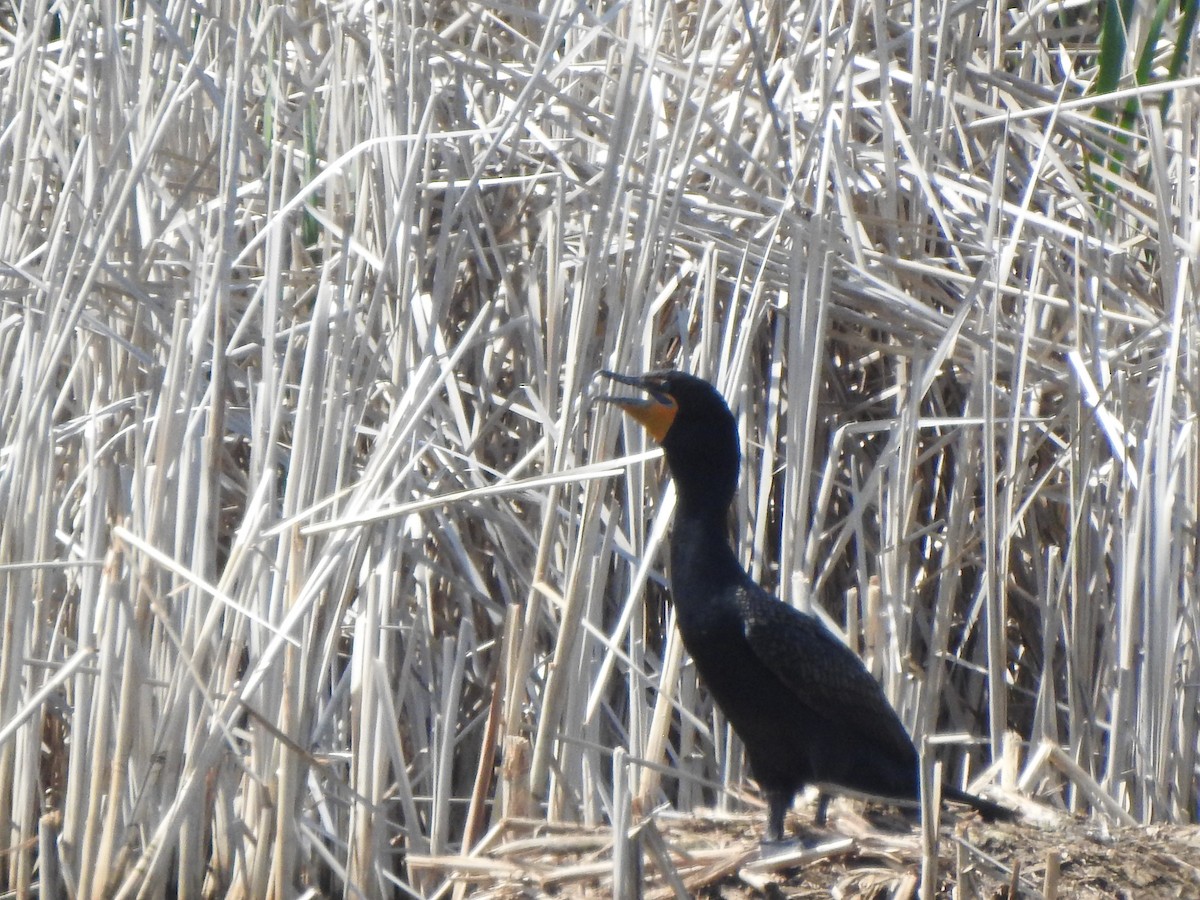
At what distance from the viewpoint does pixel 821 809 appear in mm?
2871

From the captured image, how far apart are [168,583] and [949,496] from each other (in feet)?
5.55

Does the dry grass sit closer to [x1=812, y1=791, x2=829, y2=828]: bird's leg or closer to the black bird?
the black bird

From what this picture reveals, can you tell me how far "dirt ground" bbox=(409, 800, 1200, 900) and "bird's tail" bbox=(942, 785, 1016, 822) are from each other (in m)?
0.02

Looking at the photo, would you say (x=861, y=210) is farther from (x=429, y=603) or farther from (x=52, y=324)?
(x=52, y=324)

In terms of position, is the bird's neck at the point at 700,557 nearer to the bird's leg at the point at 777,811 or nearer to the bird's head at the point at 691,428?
the bird's head at the point at 691,428

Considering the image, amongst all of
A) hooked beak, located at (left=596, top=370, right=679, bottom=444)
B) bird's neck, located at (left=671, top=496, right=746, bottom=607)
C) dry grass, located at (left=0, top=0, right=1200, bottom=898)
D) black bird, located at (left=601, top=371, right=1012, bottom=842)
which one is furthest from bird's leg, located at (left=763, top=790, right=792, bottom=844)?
hooked beak, located at (left=596, top=370, right=679, bottom=444)

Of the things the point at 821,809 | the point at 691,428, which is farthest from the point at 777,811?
the point at 691,428

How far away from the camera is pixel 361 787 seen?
2713mm

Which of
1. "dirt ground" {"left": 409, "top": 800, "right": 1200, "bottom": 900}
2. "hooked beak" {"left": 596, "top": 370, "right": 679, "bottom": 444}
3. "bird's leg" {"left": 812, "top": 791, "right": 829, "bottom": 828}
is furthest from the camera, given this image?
"bird's leg" {"left": 812, "top": 791, "right": 829, "bottom": 828}

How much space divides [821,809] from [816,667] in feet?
1.15

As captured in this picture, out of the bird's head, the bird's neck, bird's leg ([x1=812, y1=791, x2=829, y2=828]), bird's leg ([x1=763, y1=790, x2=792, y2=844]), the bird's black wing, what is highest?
the bird's head

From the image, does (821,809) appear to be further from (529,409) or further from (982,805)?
(529,409)

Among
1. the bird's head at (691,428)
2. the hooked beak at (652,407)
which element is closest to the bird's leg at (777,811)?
the bird's head at (691,428)

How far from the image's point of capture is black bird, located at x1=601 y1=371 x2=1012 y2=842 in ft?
8.77
